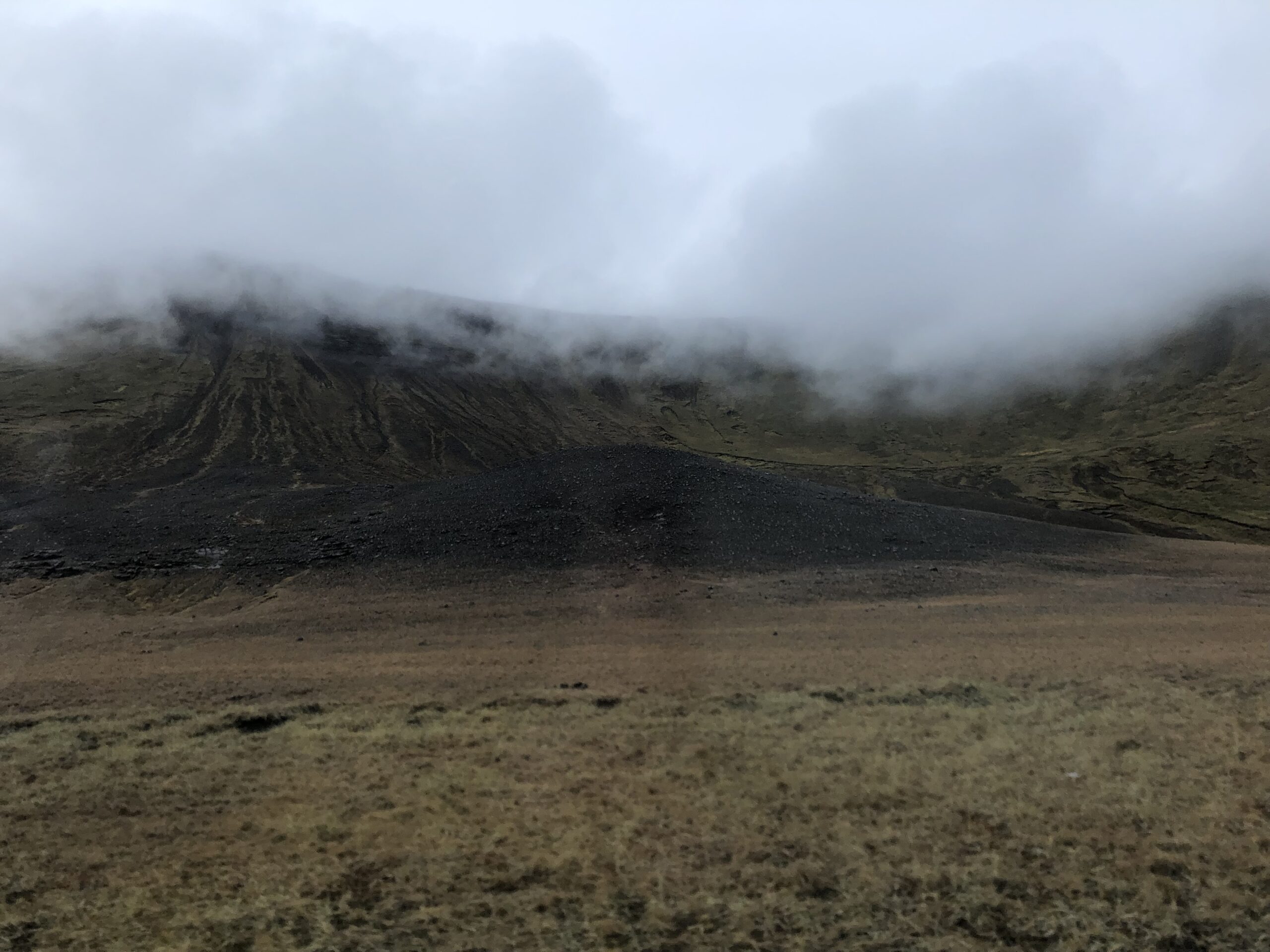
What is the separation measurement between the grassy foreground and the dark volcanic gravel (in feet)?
29.4

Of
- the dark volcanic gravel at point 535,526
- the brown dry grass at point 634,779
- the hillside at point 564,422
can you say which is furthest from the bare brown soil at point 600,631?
the hillside at point 564,422

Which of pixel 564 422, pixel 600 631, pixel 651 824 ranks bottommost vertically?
pixel 651 824

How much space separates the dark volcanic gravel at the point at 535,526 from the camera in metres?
20.9

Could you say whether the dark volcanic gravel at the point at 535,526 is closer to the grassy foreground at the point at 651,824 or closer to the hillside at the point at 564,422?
the hillside at the point at 564,422

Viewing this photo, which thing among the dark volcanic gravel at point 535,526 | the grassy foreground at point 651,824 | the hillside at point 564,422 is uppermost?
the hillside at point 564,422

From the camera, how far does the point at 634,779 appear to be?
32.5 ft

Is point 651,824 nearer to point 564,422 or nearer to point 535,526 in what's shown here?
point 535,526

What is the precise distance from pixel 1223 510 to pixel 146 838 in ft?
187

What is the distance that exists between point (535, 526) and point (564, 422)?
4592 cm

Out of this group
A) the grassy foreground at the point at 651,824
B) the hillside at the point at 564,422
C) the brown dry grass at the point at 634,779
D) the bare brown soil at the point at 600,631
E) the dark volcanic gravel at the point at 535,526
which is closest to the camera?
the grassy foreground at the point at 651,824

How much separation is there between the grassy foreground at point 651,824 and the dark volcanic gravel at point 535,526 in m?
8.96

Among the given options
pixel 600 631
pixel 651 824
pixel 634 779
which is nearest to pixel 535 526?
pixel 600 631

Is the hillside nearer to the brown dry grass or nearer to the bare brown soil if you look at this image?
the bare brown soil

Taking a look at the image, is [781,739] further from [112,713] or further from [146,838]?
[112,713]
